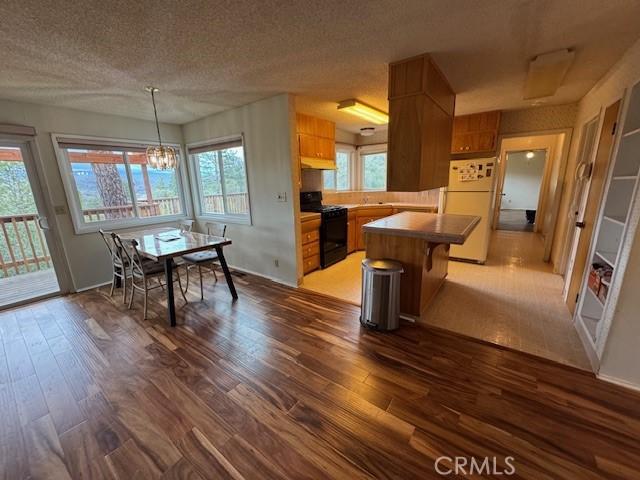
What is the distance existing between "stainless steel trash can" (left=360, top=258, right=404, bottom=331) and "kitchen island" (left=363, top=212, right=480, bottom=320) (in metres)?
0.16

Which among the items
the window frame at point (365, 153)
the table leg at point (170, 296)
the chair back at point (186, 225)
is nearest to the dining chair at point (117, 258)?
the table leg at point (170, 296)

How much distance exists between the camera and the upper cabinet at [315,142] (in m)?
4.06

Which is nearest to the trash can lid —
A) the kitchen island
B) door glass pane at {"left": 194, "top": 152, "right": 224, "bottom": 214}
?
the kitchen island

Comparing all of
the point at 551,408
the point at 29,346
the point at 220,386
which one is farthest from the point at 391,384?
the point at 29,346

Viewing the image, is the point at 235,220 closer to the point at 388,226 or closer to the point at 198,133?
the point at 198,133

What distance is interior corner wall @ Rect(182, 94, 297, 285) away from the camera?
130 inches

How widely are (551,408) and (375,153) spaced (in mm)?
5151

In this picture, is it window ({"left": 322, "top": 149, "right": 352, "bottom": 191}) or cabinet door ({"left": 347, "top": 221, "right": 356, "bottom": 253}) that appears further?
window ({"left": 322, "top": 149, "right": 352, "bottom": 191})

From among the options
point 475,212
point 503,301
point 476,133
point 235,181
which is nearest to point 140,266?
point 235,181

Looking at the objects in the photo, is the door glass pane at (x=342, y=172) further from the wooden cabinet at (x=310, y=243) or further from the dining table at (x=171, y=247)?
the dining table at (x=171, y=247)

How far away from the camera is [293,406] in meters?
1.70

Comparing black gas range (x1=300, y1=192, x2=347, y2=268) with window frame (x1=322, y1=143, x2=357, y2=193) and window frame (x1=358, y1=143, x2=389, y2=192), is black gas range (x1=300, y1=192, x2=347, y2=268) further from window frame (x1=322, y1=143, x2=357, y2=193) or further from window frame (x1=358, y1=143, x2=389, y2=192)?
window frame (x1=358, y1=143, x2=389, y2=192)

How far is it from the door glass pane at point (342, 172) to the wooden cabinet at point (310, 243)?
2061 millimetres

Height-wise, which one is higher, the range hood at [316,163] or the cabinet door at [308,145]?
the cabinet door at [308,145]
